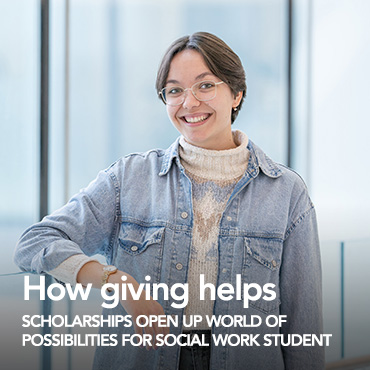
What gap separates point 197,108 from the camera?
116cm

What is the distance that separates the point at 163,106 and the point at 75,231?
208 cm

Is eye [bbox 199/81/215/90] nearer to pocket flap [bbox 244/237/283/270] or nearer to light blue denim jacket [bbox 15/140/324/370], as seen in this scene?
light blue denim jacket [bbox 15/140/324/370]

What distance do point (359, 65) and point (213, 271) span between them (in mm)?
2457

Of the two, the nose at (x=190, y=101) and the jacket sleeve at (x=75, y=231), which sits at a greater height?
the nose at (x=190, y=101)

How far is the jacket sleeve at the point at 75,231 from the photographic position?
987 millimetres

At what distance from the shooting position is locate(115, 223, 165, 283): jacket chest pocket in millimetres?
1138

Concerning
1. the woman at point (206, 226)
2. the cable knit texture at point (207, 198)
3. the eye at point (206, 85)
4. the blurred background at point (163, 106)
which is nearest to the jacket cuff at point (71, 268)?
the woman at point (206, 226)

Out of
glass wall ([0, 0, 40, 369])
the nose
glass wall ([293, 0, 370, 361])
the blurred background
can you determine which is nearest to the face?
the nose

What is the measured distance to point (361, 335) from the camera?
228 centimetres

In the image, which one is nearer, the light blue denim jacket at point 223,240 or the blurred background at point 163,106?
the light blue denim jacket at point 223,240

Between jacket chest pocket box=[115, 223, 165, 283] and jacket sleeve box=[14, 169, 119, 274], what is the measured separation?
0.17 feet

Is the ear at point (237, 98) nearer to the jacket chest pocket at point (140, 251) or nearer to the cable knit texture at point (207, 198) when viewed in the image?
the cable knit texture at point (207, 198)

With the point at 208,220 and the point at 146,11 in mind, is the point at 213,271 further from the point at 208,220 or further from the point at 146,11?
the point at 146,11

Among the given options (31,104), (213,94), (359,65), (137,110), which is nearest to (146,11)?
(137,110)
